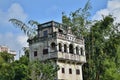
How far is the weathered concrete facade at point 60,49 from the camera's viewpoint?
41531 millimetres

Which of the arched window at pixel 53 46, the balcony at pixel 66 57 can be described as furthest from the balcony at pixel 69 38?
the balcony at pixel 66 57

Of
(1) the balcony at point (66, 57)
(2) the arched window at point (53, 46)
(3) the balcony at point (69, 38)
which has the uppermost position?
(3) the balcony at point (69, 38)

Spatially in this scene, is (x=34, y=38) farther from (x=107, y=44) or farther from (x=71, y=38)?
(x=107, y=44)

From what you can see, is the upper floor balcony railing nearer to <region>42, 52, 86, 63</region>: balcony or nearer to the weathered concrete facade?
the weathered concrete facade

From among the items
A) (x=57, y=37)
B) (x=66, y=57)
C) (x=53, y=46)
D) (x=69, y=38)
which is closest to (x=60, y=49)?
(x=53, y=46)

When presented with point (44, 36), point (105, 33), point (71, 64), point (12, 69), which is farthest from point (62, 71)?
point (105, 33)

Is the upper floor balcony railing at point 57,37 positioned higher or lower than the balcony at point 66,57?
higher

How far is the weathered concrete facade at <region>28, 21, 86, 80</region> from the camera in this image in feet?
136

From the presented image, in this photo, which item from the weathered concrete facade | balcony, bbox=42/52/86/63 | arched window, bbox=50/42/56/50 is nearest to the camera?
balcony, bbox=42/52/86/63

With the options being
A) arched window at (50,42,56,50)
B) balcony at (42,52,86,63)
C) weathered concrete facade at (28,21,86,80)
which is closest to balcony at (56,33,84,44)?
weathered concrete facade at (28,21,86,80)

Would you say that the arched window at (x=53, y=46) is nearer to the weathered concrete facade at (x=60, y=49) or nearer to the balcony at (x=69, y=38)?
the weathered concrete facade at (x=60, y=49)

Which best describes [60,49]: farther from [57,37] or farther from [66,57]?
[57,37]

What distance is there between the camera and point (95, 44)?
49594 millimetres

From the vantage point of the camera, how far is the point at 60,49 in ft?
138
